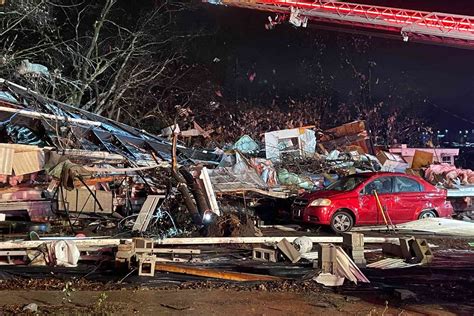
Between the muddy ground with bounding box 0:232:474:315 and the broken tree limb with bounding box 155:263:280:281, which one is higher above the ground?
the broken tree limb with bounding box 155:263:280:281

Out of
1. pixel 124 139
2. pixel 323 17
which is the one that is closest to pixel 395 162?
pixel 323 17

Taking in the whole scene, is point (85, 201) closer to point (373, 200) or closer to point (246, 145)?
point (373, 200)

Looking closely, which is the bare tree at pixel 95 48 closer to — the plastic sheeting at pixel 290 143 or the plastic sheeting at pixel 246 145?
the plastic sheeting at pixel 246 145

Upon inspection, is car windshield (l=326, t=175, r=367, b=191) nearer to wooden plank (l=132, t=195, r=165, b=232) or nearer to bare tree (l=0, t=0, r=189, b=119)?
wooden plank (l=132, t=195, r=165, b=232)

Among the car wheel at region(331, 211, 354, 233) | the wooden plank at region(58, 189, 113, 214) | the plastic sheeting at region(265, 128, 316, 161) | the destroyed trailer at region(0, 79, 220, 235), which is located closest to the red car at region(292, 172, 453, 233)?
the car wheel at region(331, 211, 354, 233)

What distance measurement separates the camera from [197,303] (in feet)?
20.3

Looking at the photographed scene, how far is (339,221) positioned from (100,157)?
6.53m

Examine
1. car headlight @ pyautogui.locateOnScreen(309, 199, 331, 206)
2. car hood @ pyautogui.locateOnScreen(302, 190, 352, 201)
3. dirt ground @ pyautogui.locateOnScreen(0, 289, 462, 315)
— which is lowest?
dirt ground @ pyautogui.locateOnScreen(0, 289, 462, 315)

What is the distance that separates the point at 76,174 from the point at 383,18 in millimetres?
10858

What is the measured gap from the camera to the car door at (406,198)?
13.0 metres

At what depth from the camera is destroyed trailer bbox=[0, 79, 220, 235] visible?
1120 centimetres

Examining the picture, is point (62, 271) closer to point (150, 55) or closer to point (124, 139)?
point (124, 139)

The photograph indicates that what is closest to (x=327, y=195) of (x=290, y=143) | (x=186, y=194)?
(x=186, y=194)

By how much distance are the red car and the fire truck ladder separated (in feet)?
15.8
